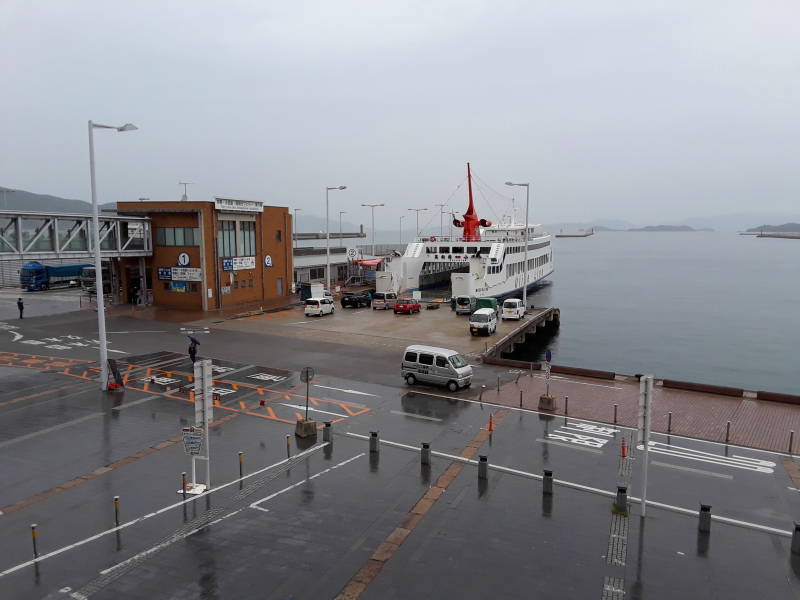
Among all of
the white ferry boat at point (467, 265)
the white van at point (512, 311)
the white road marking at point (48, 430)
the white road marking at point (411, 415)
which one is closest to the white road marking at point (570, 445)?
the white road marking at point (411, 415)

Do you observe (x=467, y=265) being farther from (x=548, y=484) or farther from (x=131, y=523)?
(x=131, y=523)

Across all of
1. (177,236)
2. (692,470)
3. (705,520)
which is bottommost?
(692,470)

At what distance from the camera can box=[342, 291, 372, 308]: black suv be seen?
47969mm

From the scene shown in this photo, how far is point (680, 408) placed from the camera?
21.1 metres

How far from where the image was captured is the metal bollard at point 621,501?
12.7 metres

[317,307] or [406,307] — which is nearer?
[317,307]

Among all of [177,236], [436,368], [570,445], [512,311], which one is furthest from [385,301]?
[570,445]

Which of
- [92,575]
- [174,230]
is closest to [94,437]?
[92,575]

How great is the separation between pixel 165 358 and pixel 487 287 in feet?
117

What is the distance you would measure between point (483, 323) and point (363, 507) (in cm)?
2322

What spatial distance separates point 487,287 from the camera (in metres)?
57.4

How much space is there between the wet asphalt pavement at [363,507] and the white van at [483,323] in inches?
492

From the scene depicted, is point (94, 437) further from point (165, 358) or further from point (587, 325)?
point (587, 325)

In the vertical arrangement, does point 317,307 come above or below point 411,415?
above
